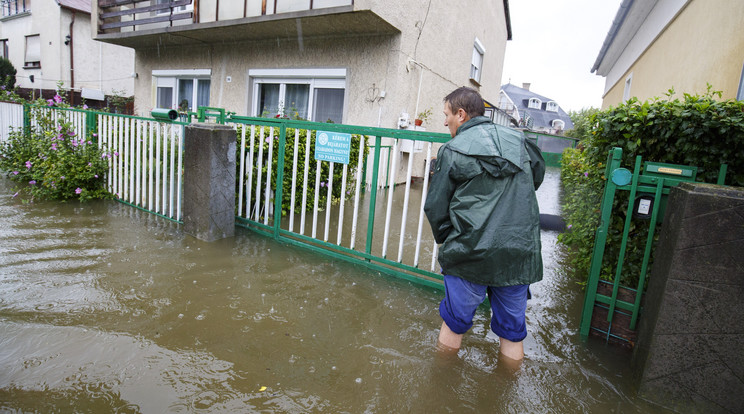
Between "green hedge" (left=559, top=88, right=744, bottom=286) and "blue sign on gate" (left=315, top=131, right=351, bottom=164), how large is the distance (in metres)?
2.26

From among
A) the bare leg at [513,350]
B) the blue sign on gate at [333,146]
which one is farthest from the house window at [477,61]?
the bare leg at [513,350]

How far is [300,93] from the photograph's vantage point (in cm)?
1013

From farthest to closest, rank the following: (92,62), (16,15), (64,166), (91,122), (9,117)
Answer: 1. (16,15)
2. (92,62)
3. (9,117)
4. (91,122)
5. (64,166)

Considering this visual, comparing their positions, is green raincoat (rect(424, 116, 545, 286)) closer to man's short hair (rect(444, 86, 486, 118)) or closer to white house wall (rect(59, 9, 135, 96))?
man's short hair (rect(444, 86, 486, 118))

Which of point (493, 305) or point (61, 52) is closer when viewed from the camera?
point (493, 305)

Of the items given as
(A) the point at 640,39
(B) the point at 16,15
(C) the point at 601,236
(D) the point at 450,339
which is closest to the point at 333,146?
(D) the point at 450,339

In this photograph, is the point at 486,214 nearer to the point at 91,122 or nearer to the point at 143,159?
the point at 143,159

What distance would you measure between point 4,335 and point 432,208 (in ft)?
9.20

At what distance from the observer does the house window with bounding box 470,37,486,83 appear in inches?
543

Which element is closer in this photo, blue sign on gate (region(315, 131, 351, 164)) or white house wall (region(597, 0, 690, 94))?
blue sign on gate (region(315, 131, 351, 164))

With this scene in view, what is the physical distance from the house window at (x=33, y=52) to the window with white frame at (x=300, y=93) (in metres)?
18.1

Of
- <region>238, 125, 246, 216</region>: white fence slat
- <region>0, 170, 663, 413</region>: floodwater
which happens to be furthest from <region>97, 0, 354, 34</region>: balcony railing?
<region>0, 170, 663, 413</region>: floodwater

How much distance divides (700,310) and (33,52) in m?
28.9

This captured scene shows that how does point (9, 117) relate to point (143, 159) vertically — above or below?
above
